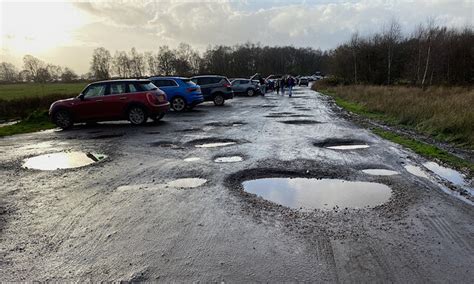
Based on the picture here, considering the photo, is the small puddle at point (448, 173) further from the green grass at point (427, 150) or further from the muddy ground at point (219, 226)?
the muddy ground at point (219, 226)

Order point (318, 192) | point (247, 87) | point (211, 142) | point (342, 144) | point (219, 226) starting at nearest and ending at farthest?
point (219, 226) < point (318, 192) < point (342, 144) < point (211, 142) < point (247, 87)

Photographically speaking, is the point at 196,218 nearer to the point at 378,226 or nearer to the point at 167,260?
the point at 167,260

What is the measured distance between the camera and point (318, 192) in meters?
5.79

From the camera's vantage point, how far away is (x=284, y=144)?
972 cm

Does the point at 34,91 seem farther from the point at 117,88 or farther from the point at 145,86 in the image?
the point at 145,86

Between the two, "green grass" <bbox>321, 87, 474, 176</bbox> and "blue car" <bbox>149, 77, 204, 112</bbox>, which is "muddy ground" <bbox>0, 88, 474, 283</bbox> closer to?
"green grass" <bbox>321, 87, 474, 176</bbox>

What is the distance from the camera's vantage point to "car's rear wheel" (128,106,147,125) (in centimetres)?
1424

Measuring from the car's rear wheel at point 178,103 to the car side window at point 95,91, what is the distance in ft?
18.4

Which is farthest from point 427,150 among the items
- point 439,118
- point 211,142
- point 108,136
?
point 108,136

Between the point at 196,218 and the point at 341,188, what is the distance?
A: 8.63 feet

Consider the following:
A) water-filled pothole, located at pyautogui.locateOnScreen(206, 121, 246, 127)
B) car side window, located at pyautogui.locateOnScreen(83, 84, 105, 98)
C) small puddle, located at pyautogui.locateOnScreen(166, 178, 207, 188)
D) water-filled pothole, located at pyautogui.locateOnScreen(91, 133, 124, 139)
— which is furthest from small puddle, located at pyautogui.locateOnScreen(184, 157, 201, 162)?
car side window, located at pyautogui.locateOnScreen(83, 84, 105, 98)

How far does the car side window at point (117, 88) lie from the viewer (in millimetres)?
A: 14273

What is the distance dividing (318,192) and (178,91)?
49.0 ft

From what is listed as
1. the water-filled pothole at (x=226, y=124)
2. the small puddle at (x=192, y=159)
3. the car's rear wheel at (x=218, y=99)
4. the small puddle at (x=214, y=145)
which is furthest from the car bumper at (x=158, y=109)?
the car's rear wheel at (x=218, y=99)
